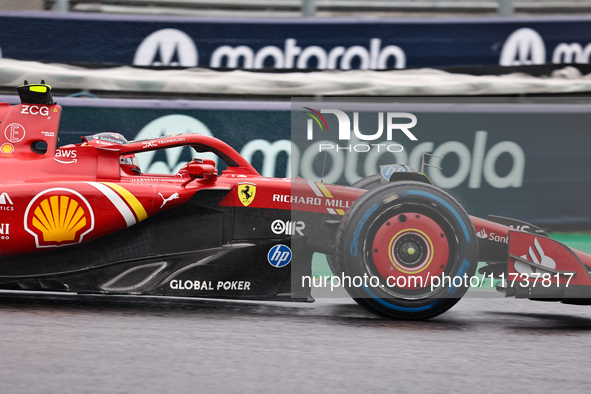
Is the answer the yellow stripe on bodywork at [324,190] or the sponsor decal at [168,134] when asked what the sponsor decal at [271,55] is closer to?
the sponsor decal at [168,134]

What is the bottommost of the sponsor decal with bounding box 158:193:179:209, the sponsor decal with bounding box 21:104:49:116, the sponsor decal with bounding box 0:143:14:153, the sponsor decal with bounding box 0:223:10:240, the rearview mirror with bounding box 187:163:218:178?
the sponsor decal with bounding box 0:223:10:240

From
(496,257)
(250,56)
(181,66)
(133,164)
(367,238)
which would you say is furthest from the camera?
(250,56)

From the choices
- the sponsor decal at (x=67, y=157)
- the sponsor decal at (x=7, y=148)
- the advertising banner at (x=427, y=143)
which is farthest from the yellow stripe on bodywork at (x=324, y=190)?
the advertising banner at (x=427, y=143)

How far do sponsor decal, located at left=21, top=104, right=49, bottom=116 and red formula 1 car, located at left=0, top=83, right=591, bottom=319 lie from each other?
1.31 feet

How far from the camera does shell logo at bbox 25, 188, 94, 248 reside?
3797 mm

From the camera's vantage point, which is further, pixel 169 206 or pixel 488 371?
pixel 169 206

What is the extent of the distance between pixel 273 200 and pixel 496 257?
133 cm

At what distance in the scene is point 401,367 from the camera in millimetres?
2969

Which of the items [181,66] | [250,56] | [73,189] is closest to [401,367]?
[73,189]

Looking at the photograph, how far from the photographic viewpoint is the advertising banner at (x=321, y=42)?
30.1 ft

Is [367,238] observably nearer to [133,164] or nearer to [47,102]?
[133,164]

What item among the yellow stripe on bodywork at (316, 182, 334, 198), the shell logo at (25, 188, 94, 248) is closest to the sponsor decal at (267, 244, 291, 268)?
the yellow stripe on bodywork at (316, 182, 334, 198)

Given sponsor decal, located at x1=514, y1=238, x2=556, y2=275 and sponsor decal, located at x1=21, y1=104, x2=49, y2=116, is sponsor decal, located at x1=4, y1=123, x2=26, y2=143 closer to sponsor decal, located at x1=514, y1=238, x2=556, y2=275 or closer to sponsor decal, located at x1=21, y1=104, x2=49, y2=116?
sponsor decal, located at x1=21, y1=104, x2=49, y2=116

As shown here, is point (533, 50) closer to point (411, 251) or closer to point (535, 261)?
point (535, 261)
